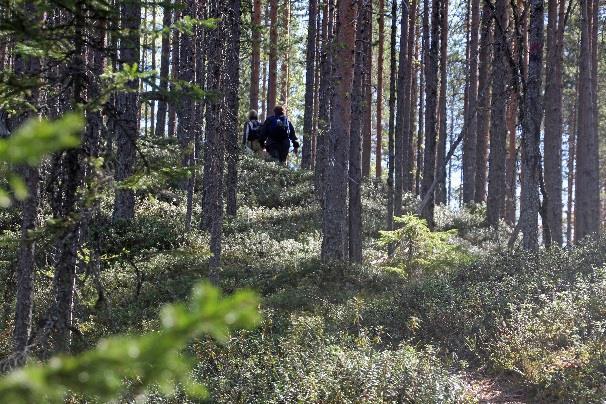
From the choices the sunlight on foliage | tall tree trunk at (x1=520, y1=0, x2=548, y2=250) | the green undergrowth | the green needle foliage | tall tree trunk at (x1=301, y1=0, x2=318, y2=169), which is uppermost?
tall tree trunk at (x1=301, y1=0, x2=318, y2=169)

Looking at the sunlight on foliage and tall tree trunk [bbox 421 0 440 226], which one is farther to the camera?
tall tree trunk [bbox 421 0 440 226]

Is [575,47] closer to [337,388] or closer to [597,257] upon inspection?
[597,257]

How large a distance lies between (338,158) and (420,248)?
2.38 metres

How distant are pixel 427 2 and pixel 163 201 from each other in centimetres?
1132

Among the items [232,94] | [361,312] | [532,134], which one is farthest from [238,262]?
[532,134]

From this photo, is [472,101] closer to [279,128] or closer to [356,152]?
[279,128]

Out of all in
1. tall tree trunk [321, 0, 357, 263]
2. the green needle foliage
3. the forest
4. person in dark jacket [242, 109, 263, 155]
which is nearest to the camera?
the green needle foliage

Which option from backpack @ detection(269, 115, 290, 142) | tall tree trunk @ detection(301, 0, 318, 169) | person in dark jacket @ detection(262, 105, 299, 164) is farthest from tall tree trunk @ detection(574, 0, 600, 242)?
backpack @ detection(269, 115, 290, 142)

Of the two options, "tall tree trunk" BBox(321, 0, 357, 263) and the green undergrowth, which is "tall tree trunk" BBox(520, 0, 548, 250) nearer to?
the green undergrowth

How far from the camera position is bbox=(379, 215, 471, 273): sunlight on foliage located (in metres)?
11.1

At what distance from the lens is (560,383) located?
246 inches

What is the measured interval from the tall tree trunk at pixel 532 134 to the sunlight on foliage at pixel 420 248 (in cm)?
146

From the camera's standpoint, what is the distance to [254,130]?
22.2 metres

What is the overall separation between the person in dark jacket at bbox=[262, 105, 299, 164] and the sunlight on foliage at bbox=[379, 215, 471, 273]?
8.97 m
